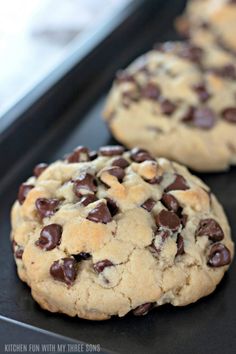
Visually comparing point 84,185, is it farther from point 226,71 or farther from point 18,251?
point 226,71

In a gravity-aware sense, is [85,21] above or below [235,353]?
above

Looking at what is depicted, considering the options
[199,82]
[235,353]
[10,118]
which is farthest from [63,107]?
[235,353]

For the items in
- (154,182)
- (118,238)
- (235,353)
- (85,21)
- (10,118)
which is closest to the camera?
(235,353)

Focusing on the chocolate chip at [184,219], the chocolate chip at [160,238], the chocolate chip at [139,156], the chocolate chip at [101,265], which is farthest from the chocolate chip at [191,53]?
the chocolate chip at [101,265]

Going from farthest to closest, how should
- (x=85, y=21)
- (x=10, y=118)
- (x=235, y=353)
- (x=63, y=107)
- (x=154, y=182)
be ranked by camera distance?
(x=85, y=21)
(x=63, y=107)
(x=10, y=118)
(x=154, y=182)
(x=235, y=353)

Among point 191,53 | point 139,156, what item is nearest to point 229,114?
point 191,53

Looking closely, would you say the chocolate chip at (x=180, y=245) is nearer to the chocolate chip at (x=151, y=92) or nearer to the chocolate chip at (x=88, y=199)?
the chocolate chip at (x=88, y=199)

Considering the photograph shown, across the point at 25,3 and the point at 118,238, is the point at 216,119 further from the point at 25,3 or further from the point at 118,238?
the point at 25,3
